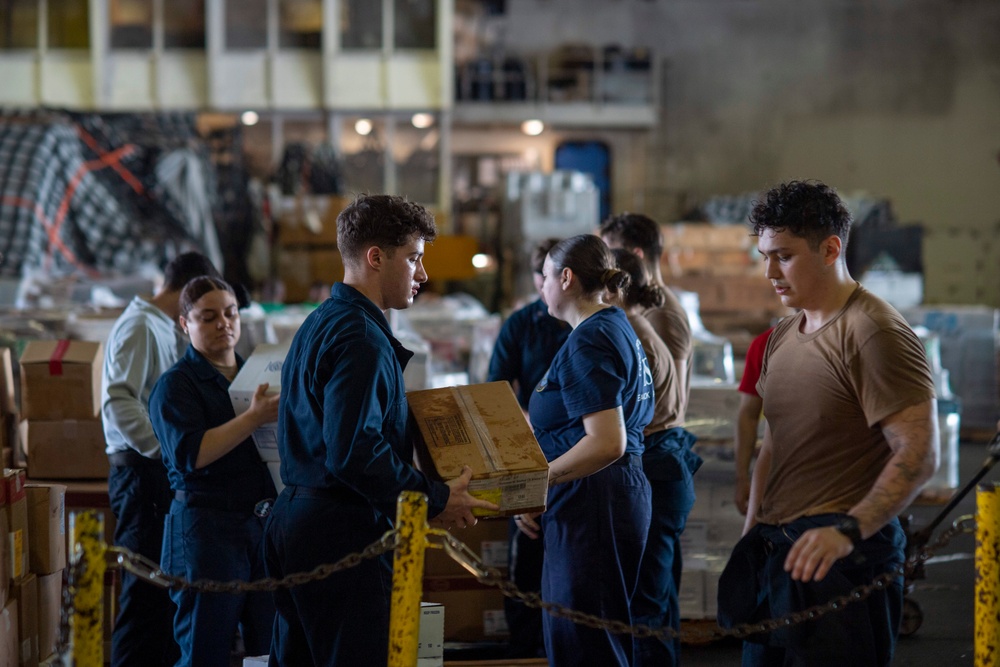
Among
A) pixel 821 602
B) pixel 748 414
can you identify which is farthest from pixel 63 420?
pixel 821 602

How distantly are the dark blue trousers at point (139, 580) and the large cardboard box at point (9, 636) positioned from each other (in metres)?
0.62

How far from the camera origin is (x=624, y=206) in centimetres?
2178

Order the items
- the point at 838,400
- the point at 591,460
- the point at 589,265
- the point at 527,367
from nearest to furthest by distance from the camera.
Result: 1. the point at 838,400
2. the point at 591,460
3. the point at 589,265
4. the point at 527,367

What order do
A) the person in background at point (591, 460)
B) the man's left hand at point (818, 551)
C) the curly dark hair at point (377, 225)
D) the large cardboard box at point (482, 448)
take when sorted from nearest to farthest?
the man's left hand at point (818, 551) → the curly dark hair at point (377, 225) → the large cardboard box at point (482, 448) → the person in background at point (591, 460)

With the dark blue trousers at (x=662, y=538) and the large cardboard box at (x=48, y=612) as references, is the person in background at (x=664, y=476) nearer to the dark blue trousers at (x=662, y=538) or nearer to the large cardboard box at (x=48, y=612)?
the dark blue trousers at (x=662, y=538)

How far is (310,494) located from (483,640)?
98.2 inches

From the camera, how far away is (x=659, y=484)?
14.0 feet

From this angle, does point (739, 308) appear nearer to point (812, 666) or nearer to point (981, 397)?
point (981, 397)

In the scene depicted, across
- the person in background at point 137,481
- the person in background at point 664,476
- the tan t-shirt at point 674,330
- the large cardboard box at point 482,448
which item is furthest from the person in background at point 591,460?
the person in background at point 137,481

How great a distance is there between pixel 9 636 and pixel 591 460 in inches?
81.3

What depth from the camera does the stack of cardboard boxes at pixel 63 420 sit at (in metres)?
5.14

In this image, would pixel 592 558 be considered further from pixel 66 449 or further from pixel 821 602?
pixel 66 449

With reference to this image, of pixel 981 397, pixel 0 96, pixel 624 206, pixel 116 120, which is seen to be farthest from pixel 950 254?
pixel 0 96

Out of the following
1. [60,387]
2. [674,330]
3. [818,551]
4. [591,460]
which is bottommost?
[818,551]
